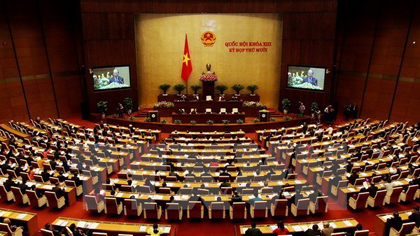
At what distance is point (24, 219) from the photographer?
1099 centimetres

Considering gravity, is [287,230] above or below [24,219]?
above

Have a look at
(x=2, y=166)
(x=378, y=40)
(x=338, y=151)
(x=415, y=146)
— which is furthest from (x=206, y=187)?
(x=378, y=40)

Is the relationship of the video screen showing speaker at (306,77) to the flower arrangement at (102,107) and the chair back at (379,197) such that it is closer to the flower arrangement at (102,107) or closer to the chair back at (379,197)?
the flower arrangement at (102,107)

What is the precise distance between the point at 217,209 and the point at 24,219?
639 centimetres

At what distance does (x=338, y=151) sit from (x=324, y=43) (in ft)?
39.9

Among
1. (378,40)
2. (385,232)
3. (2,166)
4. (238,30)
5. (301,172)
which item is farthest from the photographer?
(238,30)

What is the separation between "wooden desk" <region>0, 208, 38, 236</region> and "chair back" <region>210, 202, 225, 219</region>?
5991 mm

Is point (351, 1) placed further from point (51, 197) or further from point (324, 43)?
point (51, 197)

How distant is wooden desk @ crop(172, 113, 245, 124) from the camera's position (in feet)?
80.3

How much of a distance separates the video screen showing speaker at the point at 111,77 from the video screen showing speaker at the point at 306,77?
1365 cm

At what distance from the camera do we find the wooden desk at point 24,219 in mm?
11008

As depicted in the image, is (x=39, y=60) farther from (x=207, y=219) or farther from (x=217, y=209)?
(x=217, y=209)

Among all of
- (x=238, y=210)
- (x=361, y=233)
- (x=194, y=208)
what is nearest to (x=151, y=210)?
(x=194, y=208)

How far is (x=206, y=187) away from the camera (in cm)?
1327
